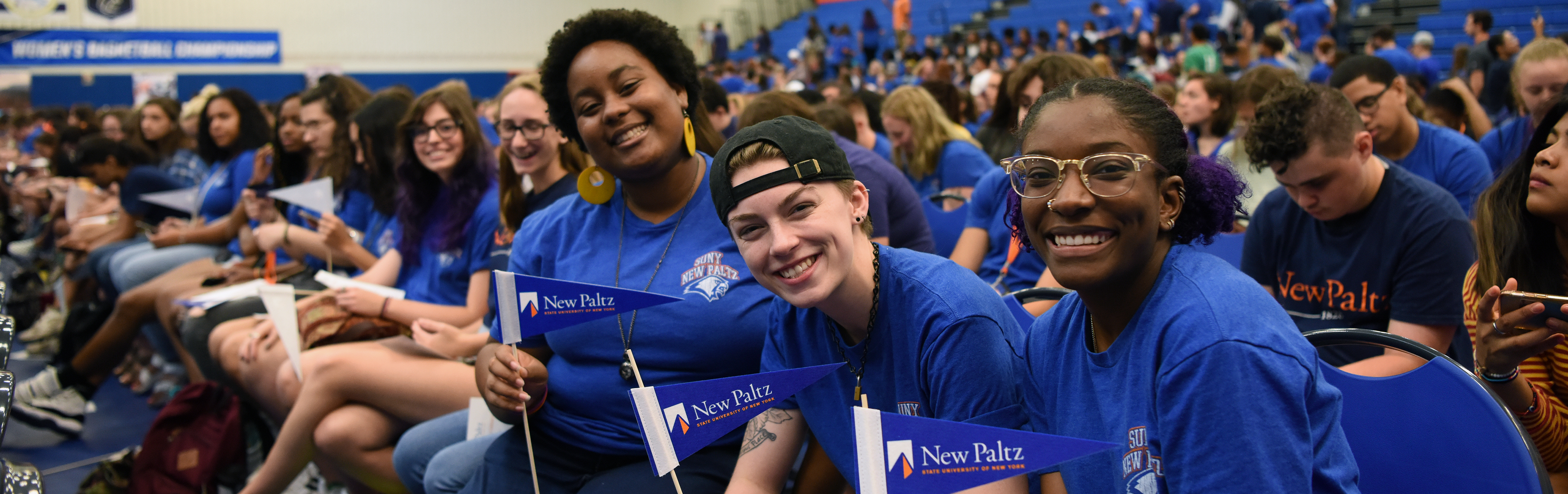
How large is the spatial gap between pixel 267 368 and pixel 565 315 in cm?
198

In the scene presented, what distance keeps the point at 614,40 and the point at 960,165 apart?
8.57 ft

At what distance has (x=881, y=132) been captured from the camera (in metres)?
6.30

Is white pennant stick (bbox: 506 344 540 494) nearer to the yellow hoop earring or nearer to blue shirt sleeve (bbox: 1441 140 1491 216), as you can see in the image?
the yellow hoop earring

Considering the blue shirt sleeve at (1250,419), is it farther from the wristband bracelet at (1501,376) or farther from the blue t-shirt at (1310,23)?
the blue t-shirt at (1310,23)

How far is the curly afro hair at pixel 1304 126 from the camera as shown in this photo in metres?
2.16

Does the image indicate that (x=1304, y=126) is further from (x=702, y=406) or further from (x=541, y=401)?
(x=541, y=401)

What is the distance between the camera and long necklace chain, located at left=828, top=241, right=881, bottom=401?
4.91ft

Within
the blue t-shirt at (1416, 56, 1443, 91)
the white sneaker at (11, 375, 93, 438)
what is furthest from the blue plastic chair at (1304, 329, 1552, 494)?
the blue t-shirt at (1416, 56, 1443, 91)

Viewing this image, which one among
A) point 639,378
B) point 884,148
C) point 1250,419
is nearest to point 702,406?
point 639,378

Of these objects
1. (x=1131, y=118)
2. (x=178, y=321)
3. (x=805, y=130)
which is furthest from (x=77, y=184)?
(x=1131, y=118)

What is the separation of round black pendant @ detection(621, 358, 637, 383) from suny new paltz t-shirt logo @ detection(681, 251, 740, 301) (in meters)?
0.19

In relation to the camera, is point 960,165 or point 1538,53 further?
point 960,165

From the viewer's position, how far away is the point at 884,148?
213 inches

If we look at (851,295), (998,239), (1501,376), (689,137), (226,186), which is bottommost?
(226,186)
